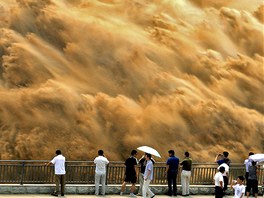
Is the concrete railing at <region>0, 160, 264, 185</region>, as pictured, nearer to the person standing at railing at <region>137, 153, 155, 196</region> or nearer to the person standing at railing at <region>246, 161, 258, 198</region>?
the person standing at railing at <region>137, 153, 155, 196</region>

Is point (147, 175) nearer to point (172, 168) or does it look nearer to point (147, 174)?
point (147, 174)

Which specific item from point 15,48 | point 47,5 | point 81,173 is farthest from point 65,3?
point 81,173

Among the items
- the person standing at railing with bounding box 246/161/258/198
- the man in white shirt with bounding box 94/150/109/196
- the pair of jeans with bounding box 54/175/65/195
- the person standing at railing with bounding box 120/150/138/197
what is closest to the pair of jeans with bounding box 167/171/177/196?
the person standing at railing with bounding box 120/150/138/197

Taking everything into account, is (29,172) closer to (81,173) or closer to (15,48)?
(81,173)

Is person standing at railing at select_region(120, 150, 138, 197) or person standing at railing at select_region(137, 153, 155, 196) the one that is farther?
person standing at railing at select_region(137, 153, 155, 196)

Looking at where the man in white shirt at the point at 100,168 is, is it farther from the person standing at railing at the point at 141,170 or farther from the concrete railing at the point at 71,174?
the person standing at railing at the point at 141,170

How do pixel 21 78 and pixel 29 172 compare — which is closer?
pixel 29 172

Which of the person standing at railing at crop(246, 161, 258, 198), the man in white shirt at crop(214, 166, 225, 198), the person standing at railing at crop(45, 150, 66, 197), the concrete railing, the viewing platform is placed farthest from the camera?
the person standing at railing at crop(246, 161, 258, 198)

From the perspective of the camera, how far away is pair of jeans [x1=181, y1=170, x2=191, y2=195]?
2747cm

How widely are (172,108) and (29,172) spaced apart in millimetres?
12018

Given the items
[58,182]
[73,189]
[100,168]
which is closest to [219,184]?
[100,168]

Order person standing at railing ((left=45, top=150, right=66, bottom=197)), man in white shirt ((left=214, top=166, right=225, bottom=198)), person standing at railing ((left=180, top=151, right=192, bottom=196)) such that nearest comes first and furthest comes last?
man in white shirt ((left=214, top=166, right=225, bottom=198)) < person standing at railing ((left=45, top=150, right=66, bottom=197)) < person standing at railing ((left=180, top=151, right=192, bottom=196))

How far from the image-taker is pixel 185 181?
90.6 feet

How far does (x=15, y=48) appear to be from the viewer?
36531mm
